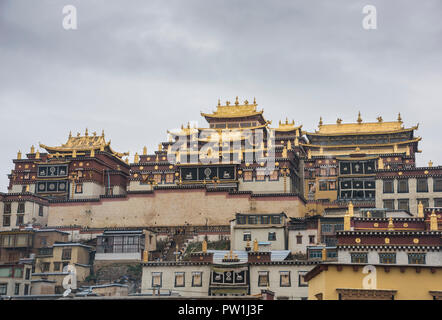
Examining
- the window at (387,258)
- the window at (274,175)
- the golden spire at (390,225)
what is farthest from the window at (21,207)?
the window at (387,258)

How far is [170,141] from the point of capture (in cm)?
9938

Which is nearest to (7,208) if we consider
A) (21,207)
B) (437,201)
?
(21,207)

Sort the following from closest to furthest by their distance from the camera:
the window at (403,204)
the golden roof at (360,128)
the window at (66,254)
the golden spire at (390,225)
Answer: the golden spire at (390,225)
the window at (66,254)
the window at (403,204)
the golden roof at (360,128)

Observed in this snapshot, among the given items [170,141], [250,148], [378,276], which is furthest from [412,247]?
[170,141]

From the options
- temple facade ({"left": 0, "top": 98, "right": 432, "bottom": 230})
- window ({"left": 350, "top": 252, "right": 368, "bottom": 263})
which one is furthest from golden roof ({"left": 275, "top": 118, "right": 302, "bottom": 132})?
window ({"left": 350, "top": 252, "right": 368, "bottom": 263})

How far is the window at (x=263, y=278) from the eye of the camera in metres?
59.4

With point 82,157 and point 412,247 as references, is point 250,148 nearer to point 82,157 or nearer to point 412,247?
point 82,157

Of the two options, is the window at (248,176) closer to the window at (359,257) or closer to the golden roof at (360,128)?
the golden roof at (360,128)

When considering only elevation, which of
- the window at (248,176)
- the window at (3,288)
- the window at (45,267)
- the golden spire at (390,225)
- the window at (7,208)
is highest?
the window at (248,176)

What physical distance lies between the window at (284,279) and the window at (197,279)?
24.1 feet

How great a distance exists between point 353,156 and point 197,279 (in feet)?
123

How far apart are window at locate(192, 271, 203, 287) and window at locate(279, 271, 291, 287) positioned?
735cm

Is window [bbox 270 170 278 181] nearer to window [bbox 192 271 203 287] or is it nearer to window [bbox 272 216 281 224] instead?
window [bbox 272 216 281 224]

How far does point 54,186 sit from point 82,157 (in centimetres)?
551
